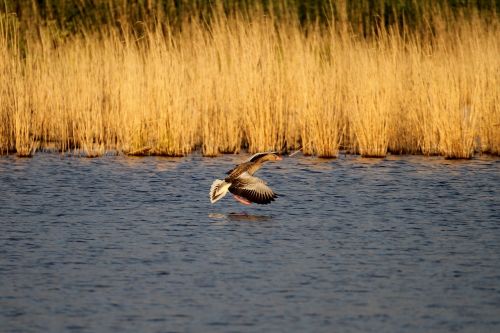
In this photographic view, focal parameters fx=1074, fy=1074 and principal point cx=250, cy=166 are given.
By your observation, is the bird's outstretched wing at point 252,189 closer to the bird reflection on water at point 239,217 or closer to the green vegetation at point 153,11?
the bird reflection on water at point 239,217

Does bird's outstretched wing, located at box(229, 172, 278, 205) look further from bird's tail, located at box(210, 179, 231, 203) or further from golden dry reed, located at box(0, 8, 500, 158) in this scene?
golden dry reed, located at box(0, 8, 500, 158)

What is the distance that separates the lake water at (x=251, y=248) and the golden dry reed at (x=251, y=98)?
0.54m

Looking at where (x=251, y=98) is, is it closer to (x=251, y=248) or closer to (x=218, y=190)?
(x=218, y=190)

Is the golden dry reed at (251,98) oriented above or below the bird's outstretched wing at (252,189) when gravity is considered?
above

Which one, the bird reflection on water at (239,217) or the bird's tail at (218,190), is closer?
the bird reflection on water at (239,217)

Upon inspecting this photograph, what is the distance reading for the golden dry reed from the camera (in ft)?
45.1

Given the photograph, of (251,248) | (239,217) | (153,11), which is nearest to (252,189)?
(239,217)

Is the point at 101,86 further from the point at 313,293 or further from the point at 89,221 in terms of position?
the point at 313,293

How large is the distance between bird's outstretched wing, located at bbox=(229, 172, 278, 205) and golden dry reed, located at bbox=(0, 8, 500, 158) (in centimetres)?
340

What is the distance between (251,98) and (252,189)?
366 centimetres

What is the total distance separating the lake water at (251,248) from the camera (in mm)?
6797

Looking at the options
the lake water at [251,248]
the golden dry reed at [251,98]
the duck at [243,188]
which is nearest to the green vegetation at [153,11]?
the golden dry reed at [251,98]

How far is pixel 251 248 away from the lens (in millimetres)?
8867

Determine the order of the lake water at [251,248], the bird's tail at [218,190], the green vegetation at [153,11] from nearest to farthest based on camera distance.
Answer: the lake water at [251,248]
the bird's tail at [218,190]
the green vegetation at [153,11]
